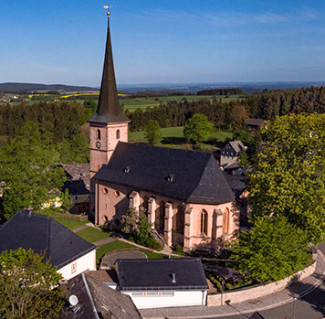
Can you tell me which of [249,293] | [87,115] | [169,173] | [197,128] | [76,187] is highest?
[87,115]

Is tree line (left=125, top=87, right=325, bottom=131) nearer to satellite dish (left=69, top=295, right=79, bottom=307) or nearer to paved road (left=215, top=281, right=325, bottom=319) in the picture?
paved road (left=215, top=281, right=325, bottom=319)

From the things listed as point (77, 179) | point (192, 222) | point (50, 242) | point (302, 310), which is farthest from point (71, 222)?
point (302, 310)

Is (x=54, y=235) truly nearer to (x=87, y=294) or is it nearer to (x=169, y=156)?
(x=87, y=294)

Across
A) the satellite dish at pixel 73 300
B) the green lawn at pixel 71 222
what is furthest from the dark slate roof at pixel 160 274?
the green lawn at pixel 71 222

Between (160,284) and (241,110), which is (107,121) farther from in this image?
(241,110)

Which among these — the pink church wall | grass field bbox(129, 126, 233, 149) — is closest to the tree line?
grass field bbox(129, 126, 233, 149)

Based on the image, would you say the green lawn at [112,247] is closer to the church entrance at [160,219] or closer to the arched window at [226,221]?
the church entrance at [160,219]

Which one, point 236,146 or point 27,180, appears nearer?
point 27,180
